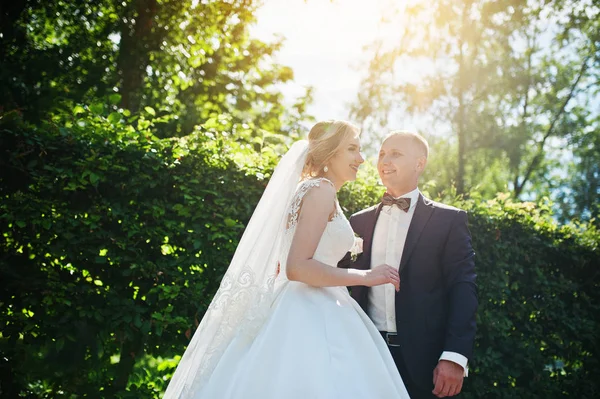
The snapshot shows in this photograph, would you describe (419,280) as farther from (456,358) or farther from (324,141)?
(324,141)

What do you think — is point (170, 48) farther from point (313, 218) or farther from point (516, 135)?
point (516, 135)

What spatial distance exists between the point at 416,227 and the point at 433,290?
43 cm

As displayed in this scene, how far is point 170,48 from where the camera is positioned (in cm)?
1142

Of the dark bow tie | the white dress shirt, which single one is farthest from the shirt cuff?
the dark bow tie

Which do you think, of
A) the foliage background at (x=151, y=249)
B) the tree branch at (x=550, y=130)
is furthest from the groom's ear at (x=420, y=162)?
A: the tree branch at (x=550, y=130)

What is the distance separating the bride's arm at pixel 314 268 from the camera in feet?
9.77

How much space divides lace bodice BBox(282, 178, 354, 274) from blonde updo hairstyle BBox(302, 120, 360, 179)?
22 centimetres

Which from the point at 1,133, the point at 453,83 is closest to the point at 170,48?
the point at 1,133

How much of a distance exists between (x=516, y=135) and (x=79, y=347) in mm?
26925

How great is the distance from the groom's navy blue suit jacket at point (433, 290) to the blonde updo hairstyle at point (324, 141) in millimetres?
748

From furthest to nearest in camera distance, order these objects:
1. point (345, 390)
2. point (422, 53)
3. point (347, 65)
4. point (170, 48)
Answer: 1. point (347, 65)
2. point (422, 53)
3. point (170, 48)
4. point (345, 390)

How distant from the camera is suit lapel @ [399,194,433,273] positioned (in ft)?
11.6

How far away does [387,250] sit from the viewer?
12.1ft

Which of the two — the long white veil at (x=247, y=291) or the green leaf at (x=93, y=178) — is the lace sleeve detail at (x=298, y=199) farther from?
the green leaf at (x=93, y=178)
